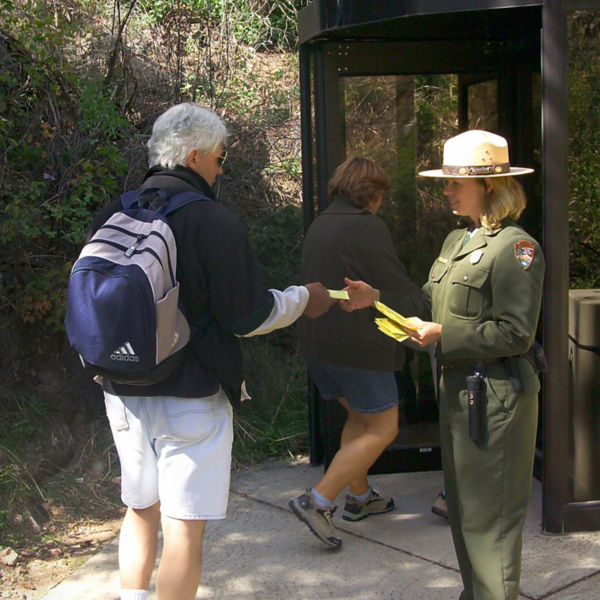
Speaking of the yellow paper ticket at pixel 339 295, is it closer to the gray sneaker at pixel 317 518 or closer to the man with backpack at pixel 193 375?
the man with backpack at pixel 193 375

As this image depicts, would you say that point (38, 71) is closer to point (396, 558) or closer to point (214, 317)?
point (214, 317)

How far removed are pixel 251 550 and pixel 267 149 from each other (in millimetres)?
3674

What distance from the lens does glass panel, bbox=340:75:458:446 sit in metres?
4.50

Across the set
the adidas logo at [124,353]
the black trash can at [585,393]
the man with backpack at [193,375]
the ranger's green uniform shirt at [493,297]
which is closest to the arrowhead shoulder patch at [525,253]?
the ranger's green uniform shirt at [493,297]

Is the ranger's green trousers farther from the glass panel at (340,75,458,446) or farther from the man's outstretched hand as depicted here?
the glass panel at (340,75,458,446)

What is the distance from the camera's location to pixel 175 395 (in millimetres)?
2709

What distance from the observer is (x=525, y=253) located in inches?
105

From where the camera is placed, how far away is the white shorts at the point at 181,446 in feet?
8.95

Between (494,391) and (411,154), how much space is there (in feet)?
7.21

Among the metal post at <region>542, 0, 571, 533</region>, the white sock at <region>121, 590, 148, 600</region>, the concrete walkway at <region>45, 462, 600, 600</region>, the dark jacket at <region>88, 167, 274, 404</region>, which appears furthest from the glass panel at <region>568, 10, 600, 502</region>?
the white sock at <region>121, 590, 148, 600</region>

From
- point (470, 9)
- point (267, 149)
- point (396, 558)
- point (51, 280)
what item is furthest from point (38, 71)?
point (396, 558)

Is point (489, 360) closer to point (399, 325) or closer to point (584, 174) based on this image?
point (399, 325)

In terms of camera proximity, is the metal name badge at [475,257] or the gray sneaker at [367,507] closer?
the metal name badge at [475,257]

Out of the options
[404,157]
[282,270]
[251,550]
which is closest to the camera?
[251,550]
